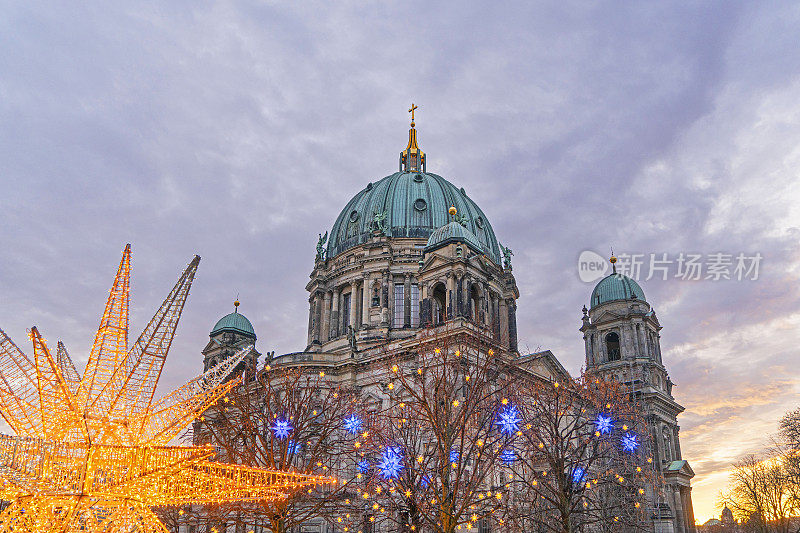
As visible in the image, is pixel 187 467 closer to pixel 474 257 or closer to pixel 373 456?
pixel 373 456

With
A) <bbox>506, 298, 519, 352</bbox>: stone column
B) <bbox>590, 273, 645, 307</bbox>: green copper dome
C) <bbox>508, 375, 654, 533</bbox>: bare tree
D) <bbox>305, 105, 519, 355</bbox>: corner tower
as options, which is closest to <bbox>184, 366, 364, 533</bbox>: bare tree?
<bbox>508, 375, 654, 533</bbox>: bare tree

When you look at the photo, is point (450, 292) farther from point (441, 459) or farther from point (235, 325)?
point (235, 325)

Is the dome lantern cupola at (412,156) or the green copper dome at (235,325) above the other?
the dome lantern cupola at (412,156)

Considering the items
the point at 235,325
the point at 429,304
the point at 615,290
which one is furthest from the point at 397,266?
the point at 615,290

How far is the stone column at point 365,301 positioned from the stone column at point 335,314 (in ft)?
10.7

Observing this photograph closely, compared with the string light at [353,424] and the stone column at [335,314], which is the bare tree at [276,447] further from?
the stone column at [335,314]

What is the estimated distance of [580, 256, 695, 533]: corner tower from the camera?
63.1 metres

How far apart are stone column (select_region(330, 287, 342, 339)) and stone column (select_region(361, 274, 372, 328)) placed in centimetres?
327

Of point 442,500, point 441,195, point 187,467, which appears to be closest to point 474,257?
point 441,195

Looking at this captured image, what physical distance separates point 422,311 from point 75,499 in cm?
3945

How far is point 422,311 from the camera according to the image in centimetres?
4888

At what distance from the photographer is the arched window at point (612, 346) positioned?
70000mm

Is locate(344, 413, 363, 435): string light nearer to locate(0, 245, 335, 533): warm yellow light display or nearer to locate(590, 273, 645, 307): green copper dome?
locate(0, 245, 335, 533): warm yellow light display

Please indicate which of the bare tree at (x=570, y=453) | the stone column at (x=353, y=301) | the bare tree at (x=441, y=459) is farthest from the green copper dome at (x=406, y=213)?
the bare tree at (x=441, y=459)
